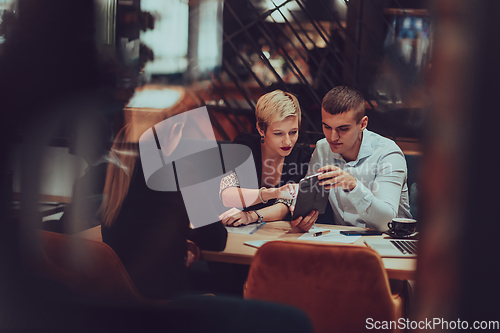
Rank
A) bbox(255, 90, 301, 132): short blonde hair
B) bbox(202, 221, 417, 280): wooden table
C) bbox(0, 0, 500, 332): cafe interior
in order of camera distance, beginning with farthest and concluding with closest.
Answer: bbox(255, 90, 301, 132): short blonde hair < bbox(202, 221, 417, 280): wooden table < bbox(0, 0, 500, 332): cafe interior

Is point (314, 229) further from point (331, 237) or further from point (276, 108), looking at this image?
point (276, 108)

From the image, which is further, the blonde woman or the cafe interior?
the blonde woman

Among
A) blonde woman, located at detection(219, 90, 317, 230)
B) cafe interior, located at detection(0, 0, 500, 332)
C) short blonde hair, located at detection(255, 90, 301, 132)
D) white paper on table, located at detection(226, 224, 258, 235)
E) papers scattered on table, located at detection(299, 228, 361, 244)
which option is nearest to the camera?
cafe interior, located at detection(0, 0, 500, 332)

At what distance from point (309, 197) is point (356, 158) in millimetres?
580

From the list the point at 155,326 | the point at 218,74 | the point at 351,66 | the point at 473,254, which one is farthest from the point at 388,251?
the point at 218,74

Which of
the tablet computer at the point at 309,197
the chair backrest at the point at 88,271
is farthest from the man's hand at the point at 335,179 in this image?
the chair backrest at the point at 88,271

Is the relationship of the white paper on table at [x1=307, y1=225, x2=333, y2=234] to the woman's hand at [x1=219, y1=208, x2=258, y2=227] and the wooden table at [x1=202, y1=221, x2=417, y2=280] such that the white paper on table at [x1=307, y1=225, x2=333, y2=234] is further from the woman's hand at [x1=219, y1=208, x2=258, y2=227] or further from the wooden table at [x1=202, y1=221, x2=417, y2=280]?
the woman's hand at [x1=219, y1=208, x2=258, y2=227]

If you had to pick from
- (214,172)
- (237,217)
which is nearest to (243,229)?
(237,217)

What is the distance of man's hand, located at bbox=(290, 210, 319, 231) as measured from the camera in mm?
1570

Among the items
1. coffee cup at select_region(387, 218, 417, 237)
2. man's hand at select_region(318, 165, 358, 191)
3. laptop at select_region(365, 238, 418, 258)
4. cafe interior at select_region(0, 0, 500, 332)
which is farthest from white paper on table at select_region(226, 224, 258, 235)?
coffee cup at select_region(387, 218, 417, 237)

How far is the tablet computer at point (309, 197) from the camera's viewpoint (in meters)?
1.49

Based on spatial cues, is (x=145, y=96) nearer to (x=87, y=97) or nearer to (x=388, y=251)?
(x=87, y=97)

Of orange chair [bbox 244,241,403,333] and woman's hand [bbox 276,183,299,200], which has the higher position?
woman's hand [bbox 276,183,299,200]

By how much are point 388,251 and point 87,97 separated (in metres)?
1.38
